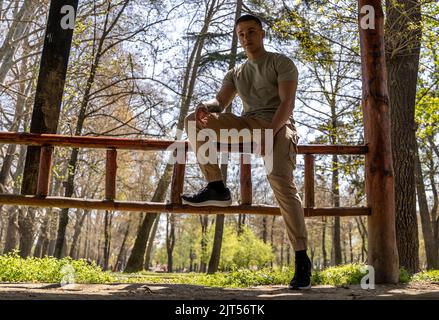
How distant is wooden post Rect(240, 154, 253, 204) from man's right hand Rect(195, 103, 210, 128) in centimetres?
94

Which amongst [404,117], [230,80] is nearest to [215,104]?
[230,80]

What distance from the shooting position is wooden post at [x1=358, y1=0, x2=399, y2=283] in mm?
4340

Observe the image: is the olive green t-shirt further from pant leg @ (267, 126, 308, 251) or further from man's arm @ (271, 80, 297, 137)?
pant leg @ (267, 126, 308, 251)

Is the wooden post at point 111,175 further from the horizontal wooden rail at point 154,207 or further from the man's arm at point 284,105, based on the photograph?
the man's arm at point 284,105

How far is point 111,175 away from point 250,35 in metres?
2.02

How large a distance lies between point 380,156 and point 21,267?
185 inches

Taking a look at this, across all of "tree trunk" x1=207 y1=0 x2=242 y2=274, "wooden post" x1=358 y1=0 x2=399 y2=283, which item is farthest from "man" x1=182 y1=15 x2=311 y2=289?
"tree trunk" x1=207 y1=0 x2=242 y2=274

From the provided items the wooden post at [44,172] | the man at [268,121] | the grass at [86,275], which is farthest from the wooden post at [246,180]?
the wooden post at [44,172]

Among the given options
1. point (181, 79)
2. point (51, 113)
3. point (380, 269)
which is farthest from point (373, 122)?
Answer: point (181, 79)

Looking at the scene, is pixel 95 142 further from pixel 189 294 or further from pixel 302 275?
pixel 302 275

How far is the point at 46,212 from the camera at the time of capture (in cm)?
1827

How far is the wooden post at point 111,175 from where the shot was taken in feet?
14.6
